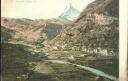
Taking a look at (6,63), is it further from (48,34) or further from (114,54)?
(114,54)

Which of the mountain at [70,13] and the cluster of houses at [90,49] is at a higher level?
the mountain at [70,13]

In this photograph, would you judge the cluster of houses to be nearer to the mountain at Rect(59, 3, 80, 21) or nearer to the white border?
the white border

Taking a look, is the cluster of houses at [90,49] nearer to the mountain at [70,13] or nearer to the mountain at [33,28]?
the mountain at [33,28]

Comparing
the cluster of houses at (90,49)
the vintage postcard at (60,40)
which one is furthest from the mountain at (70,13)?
the cluster of houses at (90,49)

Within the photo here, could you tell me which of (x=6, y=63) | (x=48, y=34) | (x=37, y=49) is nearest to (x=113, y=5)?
(x=48, y=34)

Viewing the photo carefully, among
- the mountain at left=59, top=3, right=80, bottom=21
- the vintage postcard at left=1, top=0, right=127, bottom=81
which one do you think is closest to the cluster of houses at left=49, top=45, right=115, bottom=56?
the vintage postcard at left=1, top=0, right=127, bottom=81
